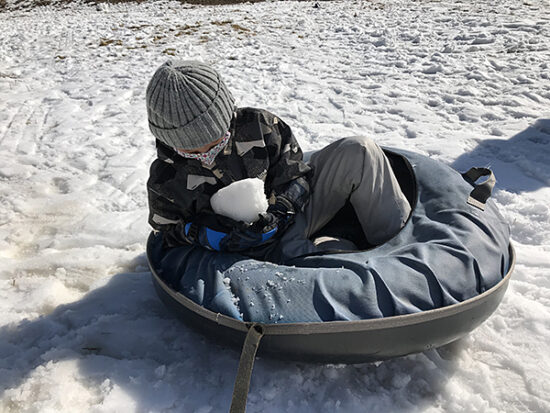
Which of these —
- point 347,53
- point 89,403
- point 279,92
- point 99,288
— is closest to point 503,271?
point 89,403

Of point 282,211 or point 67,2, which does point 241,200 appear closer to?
point 282,211

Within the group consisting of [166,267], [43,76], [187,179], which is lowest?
[43,76]

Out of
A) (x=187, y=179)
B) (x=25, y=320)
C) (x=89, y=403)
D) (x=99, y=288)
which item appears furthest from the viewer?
(x=99, y=288)

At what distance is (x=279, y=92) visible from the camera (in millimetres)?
4828

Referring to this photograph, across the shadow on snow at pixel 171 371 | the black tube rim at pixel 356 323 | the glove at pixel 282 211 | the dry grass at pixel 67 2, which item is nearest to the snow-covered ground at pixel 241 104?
the shadow on snow at pixel 171 371

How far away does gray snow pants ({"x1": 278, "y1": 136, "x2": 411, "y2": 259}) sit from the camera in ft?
6.52

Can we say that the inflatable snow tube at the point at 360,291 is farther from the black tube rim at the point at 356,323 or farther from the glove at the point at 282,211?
the glove at the point at 282,211

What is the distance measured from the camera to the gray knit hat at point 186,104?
1.62 metres

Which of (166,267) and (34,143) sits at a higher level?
(166,267)

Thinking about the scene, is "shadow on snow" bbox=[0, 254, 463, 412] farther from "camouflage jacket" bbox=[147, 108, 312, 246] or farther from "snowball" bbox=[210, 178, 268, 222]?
"snowball" bbox=[210, 178, 268, 222]

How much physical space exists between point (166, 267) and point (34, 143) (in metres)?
2.72

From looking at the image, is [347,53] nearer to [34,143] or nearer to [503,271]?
[34,143]

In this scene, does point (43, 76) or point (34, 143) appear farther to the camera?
point (43, 76)

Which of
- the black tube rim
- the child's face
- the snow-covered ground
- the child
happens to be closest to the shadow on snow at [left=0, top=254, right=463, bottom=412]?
the snow-covered ground
